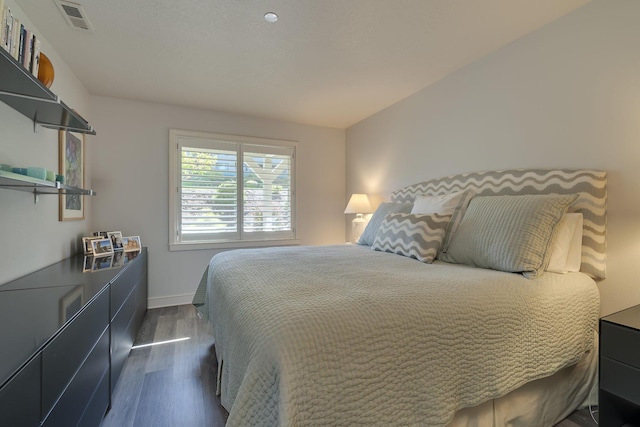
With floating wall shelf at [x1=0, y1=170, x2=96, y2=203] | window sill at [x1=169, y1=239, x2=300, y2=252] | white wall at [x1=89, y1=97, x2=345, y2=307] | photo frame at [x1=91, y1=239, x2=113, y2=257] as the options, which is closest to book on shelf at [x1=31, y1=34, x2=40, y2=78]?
floating wall shelf at [x1=0, y1=170, x2=96, y2=203]

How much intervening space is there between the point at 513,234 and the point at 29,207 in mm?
2968

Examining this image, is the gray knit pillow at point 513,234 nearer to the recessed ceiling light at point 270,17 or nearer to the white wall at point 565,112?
the white wall at point 565,112

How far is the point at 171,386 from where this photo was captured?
1853mm

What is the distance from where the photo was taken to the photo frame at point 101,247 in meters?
2.57

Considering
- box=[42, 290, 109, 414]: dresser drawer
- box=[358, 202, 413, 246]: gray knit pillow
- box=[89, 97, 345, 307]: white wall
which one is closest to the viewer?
box=[42, 290, 109, 414]: dresser drawer

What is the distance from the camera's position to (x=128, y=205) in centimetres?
323

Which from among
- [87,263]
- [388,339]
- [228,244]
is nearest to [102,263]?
[87,263]

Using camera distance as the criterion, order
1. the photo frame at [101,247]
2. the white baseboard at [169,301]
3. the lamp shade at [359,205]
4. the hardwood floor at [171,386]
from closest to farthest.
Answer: the hardwood floor at [171,386], the photo frame at [101,247], the white baseboard at [169,301], the lamp shade at [359,205]

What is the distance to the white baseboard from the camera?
3328mm

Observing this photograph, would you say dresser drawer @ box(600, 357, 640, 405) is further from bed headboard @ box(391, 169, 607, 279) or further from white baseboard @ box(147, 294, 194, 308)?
white baseboard @ box(147, 294, 194, 308)

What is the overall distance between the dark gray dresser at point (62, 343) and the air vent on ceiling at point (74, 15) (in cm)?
163

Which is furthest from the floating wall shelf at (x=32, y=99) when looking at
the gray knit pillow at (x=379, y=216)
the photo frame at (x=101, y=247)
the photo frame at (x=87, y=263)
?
the gray knit pillow at (x=379, y=216)

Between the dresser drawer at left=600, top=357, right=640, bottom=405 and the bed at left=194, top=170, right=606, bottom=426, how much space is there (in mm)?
142

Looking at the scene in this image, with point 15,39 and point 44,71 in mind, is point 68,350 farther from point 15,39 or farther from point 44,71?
point 44,71
